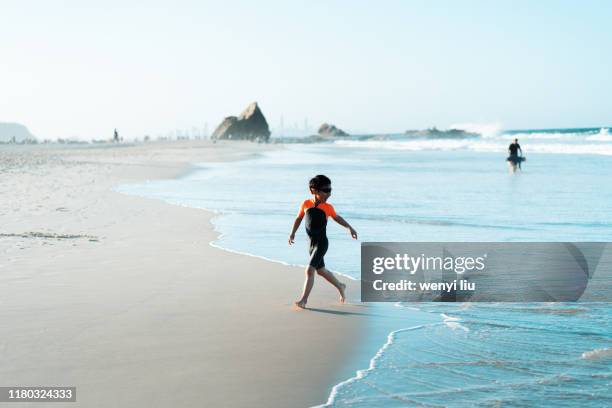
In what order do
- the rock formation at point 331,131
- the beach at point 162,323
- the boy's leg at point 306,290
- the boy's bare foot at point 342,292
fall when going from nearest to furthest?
the beach at point 162,323 < the boy's leg at point 306,290 < the boy's bare foot at point 342,292 < the rock formation at point 331,131

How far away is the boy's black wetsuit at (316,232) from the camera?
6.36m

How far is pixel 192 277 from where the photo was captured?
7.62 m

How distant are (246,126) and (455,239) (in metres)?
128

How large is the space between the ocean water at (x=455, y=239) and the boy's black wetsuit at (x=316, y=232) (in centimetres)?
74

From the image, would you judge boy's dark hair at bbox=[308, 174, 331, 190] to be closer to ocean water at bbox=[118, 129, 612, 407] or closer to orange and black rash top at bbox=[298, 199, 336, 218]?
orange and black rash top at bbox=[298, 199, 336, 218]

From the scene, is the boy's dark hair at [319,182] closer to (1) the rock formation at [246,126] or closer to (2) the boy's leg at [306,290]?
(2) the boy's leg at [306,290]

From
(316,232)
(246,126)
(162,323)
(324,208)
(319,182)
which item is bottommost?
(162,323)

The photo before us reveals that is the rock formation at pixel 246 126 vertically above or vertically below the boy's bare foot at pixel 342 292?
above

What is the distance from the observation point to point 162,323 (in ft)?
18.8

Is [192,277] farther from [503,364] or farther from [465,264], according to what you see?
[503,364]

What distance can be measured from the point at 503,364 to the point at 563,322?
4.50ft

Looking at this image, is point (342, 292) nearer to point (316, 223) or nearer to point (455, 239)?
point (316, 223)

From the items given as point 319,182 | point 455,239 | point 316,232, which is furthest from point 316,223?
point 455,239

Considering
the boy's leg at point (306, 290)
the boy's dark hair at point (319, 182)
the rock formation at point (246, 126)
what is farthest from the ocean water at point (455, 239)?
the rock formation at point (246, 126)
